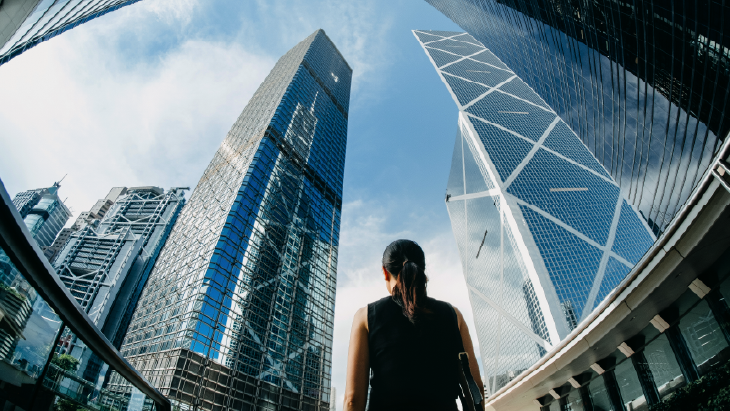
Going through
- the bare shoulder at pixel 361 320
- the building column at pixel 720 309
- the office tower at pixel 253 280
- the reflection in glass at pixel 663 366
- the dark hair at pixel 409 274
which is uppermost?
the office tower at pixel 253 280

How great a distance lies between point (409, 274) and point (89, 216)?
98.7 metres

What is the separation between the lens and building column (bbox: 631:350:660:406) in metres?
9.49

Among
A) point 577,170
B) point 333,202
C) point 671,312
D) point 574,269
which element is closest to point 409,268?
point 671,312

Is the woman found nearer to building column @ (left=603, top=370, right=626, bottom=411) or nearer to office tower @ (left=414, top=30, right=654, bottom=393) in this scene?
building column @ (left=603, top=370, right=626, bottom=411)

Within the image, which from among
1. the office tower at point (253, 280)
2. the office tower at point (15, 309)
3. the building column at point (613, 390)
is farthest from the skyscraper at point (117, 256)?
the building column at point (613, 390)

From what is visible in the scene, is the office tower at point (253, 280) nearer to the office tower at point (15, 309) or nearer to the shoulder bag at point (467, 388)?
the office tower at point (15, 309)

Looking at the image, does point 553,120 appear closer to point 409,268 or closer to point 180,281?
point 180,281

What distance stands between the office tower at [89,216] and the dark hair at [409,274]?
97662 millimetres

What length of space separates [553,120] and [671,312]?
3328 inches

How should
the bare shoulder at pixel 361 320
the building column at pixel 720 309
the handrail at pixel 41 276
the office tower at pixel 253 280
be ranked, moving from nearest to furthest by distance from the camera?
the bare shoulder at pixel 361 320
the handrail at pixel 41 276
the building column at pixel 720 309
the office tower at pixel 253 280

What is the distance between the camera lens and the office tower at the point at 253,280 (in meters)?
22.8

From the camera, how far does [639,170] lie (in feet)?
83.6

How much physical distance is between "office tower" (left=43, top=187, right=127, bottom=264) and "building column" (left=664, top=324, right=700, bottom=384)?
9751cm

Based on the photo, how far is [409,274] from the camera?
5.13 feet
